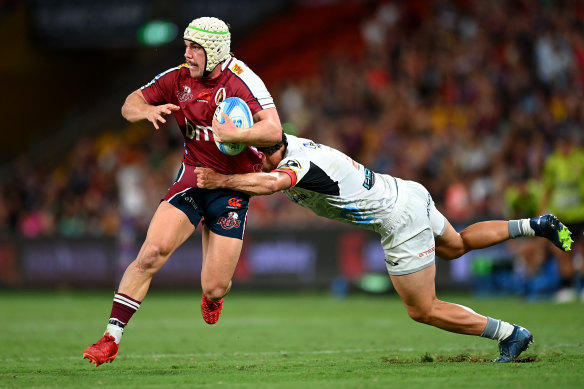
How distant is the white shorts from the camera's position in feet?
24.6

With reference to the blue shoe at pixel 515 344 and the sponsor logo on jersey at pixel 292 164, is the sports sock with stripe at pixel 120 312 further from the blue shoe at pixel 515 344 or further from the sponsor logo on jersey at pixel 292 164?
the blue shoe at pixel 515 344

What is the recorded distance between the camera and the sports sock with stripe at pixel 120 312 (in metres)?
7.16

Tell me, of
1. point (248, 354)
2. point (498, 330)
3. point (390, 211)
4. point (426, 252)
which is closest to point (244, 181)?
point (390, 211)

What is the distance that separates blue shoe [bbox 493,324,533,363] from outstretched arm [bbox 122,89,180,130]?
3.33 metres

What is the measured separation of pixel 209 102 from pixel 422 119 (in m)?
12.3

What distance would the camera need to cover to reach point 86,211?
75.2 ft

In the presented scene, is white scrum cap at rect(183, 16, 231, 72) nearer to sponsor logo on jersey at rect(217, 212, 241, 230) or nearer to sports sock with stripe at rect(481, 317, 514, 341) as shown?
sponsor logo on jersey at rect(217, 212, 241, 230)

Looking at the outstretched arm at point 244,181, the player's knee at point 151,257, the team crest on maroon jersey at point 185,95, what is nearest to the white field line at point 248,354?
the player's knee at point 151,257

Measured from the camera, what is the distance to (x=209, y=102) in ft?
24.7

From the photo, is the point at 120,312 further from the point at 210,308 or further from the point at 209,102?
the point at 209,102

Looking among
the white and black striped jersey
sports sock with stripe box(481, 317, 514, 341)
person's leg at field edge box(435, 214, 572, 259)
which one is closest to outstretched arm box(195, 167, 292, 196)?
the white and black striped jersey

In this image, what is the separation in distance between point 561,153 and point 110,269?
10516 millimetres

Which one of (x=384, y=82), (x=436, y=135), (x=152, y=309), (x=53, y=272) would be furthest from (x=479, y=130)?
(x=53, y=272)

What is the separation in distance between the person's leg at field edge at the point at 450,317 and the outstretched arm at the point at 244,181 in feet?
4.58
